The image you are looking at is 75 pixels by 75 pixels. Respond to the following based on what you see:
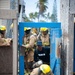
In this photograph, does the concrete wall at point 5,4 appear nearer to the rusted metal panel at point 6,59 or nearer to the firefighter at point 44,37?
the rusted metal panel at point 6,59

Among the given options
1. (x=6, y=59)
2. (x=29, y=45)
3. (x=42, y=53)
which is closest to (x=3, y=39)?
(x=6, y=59)

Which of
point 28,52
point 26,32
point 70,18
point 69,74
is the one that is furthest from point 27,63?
point 70,18

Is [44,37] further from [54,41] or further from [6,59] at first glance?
[6,59]

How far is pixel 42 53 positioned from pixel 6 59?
1171 millimetres

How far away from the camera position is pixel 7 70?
635 centimetres

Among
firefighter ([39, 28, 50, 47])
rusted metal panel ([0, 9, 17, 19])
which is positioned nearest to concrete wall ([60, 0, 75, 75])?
firefighter ([39, 28, 50, 47])

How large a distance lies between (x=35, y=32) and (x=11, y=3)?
5.63 ft

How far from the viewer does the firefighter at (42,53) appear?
7.03 metres

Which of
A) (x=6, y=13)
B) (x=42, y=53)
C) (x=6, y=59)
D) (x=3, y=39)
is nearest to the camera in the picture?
(x=6, y=13)

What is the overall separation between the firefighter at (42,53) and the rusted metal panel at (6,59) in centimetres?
98

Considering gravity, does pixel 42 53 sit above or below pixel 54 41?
below

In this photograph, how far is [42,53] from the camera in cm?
709

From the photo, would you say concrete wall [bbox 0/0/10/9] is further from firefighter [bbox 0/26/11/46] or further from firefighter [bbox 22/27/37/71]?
firefighter [bbox 22/27/37/71]

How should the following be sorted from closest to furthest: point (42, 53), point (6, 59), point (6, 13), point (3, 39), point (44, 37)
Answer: point (6, 13) < point (6, 59) < point (3, 39) < point (42, 53) < point (44, 37)
